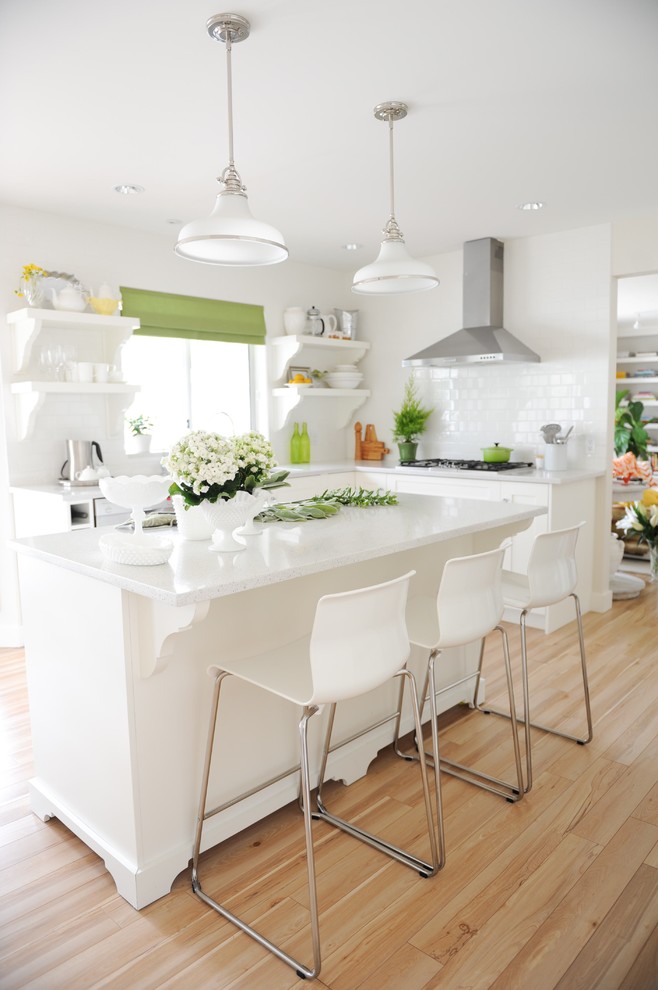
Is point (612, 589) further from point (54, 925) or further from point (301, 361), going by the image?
point (54, 925)

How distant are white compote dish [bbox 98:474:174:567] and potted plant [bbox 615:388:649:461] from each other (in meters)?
7.81

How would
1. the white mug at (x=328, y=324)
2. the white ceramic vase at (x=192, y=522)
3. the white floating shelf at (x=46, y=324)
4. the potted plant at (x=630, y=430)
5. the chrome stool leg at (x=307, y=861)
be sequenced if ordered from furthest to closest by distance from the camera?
the potted plant at (x=630, y=430) → the white mug at (x=328, y=324) → the white floating shelf at (x=46, y=324) → the white ceramic vase at (x=192, y=522) → the chrome stool leg at (x=307, y=861)

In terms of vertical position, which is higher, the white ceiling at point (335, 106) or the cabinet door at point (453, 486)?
the white ceiling at point (335, 106)

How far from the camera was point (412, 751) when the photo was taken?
9.12ft

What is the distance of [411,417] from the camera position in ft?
17.9

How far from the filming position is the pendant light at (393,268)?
266 cm

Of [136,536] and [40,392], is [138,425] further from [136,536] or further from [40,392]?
[136,536]

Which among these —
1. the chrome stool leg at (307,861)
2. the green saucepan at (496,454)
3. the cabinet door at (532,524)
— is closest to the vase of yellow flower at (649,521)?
the cabinet door at (532,524)

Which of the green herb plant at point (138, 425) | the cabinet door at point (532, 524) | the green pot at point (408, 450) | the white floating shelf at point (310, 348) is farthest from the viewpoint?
the green pot at point (408, 450)

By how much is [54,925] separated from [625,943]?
1494 millimetres

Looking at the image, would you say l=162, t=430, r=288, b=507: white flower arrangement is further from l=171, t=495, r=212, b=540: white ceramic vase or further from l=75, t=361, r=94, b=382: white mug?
l=75, t=361, r=94, b=382: white mug

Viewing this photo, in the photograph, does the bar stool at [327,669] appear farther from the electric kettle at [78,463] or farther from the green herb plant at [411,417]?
the green herb plant at [411,417]

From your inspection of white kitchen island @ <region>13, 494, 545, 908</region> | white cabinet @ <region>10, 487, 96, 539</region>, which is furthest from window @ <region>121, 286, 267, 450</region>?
white kitchen island @ <region>13, 494, 545, 908</region>

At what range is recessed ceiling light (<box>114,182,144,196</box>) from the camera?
11.7ft
